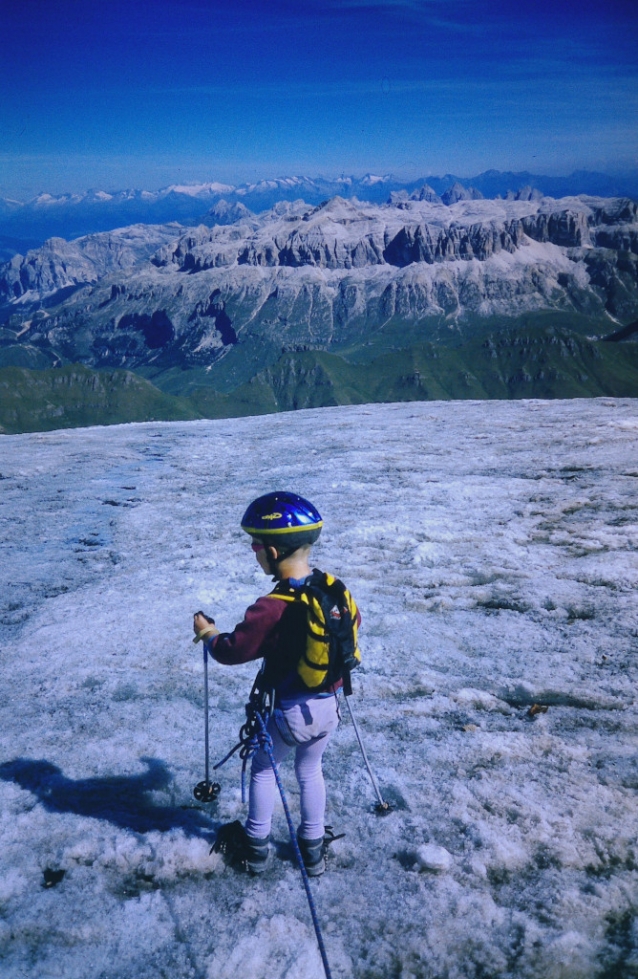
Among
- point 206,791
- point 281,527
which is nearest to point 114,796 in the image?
point 206,791

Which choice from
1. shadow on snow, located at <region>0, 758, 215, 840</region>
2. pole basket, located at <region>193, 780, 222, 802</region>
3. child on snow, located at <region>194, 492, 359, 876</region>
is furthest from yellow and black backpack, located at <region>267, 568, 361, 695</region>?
shadow on snow, located at <region>0, 758, 215, 840</region>

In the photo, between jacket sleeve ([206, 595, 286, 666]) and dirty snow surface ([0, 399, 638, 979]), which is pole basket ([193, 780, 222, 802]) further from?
jacket sleeve ([206, 595, 286, 666])

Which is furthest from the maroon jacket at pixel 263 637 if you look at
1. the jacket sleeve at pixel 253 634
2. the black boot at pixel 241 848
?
the black boot at pixel 241 848

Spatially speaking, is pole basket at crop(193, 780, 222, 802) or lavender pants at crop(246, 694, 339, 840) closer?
lavender pants at crop(246, 694, 339, 840)

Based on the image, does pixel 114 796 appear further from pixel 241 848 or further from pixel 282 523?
pixel 282 523

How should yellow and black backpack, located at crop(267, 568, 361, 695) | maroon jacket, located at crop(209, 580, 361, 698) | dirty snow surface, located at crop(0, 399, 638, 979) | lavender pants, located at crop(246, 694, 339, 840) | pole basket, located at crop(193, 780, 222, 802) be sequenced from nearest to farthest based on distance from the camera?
dirty snow surface, located at crop(0, 399, 638, 979) → yellow and black backpack, located at crop(267, 568, 361, 695) → maroon jacket, located at crop(209, 580, 361, 698) → lavender pants, located at crop(246, 694, 339, 840) → pole basket, located at crop(193, 780, 222, 802)

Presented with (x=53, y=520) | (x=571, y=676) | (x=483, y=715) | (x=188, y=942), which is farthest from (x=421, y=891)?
(x=53, y=520)
